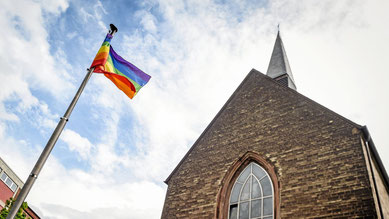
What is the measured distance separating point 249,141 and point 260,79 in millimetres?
2896

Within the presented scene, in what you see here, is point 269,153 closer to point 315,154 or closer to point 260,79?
point 315,154

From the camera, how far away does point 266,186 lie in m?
9.30

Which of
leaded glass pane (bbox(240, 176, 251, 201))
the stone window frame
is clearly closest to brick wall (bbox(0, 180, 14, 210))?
the stone window frame

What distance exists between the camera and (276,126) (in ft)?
33.5

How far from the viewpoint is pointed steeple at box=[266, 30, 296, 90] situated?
636 inches

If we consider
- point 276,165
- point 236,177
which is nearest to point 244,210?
point 236,177

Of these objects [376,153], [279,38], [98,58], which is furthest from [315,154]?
[279,38]

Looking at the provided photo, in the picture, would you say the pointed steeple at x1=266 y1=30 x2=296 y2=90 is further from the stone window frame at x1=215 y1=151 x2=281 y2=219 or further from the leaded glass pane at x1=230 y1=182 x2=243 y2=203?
the leaded glass pane at x1=230 y1=182 x2=243 y2=203

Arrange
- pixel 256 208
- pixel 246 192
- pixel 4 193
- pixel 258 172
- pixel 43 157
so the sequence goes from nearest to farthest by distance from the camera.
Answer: pixel 43 157
pixel 256 208
pixel 246 192
pixel 258 172
pixel 4 193

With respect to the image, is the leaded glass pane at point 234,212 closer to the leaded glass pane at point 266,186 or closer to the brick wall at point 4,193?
the leaded glass pane at point 266,186

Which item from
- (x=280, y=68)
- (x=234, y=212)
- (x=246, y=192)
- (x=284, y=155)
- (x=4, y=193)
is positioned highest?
(x=280, y=68)

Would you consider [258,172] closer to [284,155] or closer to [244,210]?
[284,155]

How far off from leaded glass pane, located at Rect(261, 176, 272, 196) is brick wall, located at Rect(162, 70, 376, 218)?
19.6 inches

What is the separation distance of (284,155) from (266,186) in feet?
3.57
